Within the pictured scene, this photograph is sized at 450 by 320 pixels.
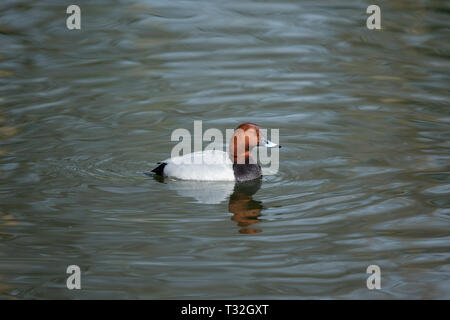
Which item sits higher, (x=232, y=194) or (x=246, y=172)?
(x=246, y=172)

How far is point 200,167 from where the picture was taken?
873 cm

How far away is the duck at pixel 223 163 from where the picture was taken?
8.70m

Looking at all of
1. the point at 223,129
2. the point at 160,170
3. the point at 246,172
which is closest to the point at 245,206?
the point at 246,172

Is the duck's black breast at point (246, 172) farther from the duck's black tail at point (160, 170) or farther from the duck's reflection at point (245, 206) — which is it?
the duck's black tail at point (160, 170)

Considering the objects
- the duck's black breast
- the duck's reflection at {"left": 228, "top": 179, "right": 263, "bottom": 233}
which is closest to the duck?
the duck's black breast

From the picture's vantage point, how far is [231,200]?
826 centimetres

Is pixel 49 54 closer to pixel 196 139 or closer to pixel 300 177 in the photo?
pixel 196 139

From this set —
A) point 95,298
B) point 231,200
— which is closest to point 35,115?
point 231,200

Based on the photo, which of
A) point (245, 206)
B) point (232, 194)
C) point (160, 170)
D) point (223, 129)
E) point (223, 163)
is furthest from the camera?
point (223, 129)

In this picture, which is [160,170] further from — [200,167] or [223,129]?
[223,129]

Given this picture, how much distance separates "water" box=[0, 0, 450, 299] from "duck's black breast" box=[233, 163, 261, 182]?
0.41 ft

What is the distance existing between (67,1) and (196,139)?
6.92 metres

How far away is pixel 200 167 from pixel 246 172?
1.62ft

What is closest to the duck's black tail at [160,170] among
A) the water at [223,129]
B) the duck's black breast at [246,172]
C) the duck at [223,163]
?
the duck at [223,163]
